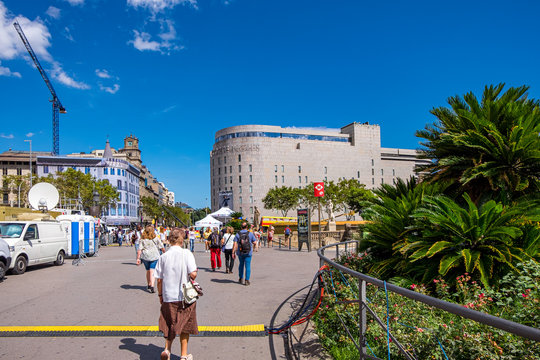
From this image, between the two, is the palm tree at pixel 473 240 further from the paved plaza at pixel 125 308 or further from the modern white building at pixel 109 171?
the modern white building at pixel 109 171

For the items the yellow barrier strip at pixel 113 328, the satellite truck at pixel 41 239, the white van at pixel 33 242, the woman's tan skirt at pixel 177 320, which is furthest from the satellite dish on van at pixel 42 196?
the woman's tan skirt at pixel 177 320

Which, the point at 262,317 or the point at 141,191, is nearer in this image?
the point at 262,317

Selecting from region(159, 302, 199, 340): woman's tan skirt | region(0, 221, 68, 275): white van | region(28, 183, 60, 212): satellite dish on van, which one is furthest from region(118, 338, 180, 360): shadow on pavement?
region(28, 183, 60, 212): satellite dish on van

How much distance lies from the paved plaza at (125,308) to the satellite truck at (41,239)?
0.62 metres

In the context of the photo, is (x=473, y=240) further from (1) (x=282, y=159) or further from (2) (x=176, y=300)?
(1) (x=282, y=159)

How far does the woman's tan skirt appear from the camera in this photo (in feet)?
16.4

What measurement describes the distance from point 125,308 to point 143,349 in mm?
2877

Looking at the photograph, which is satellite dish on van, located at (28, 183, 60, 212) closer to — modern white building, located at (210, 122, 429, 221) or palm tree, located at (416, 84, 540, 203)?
palm tree, located at (416, 84, 540, 203)

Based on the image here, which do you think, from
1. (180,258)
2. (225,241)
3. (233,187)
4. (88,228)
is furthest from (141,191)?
(180,258)

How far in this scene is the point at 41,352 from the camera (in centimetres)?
538

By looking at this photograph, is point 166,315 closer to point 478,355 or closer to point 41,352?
point 41,352

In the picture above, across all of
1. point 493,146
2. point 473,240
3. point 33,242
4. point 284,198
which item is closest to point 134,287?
point 33,242

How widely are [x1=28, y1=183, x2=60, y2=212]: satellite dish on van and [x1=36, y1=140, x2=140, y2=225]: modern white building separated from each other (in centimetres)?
5851

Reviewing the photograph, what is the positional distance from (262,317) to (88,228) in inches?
672
